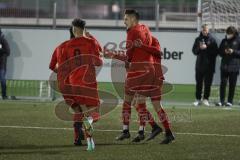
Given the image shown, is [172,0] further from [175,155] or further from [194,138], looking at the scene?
[175,155]

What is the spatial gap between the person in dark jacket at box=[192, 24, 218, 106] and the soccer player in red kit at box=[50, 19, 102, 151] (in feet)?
24.7

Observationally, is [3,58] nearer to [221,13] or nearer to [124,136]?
[221,13]

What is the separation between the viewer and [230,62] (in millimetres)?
18406

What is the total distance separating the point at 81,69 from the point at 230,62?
317 inches

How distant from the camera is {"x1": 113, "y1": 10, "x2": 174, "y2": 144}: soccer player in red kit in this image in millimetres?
11508

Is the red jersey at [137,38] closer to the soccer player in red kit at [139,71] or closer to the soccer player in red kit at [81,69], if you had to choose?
the soccer player in red kit at [139,71]

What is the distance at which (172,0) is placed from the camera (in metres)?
31.3

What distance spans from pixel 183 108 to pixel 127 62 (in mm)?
6244

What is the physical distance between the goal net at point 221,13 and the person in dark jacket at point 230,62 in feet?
8.01

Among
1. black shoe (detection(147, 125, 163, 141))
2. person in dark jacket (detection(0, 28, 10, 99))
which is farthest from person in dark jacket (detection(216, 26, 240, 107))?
black shoe (detection(147, 125, 163, 141))

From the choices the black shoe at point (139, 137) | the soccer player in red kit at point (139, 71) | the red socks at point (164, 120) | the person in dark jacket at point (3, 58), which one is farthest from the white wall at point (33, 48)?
the red socks at point (164, 120)

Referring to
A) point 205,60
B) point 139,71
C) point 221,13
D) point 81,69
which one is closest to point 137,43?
point 139,71

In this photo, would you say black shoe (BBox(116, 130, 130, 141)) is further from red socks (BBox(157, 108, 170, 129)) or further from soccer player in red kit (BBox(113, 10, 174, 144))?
red socks (BBox(157, 108, 170, 129))

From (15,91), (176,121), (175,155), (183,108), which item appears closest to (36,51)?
(15,91)
